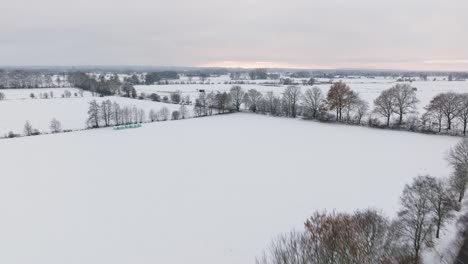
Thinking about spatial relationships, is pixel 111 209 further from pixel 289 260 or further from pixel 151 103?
pixel 151 103

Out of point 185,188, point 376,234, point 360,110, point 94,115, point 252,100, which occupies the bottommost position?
point 185,188

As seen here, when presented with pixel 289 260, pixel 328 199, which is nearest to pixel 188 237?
pixel 289 260

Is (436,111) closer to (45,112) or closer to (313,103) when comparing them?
(313,103)

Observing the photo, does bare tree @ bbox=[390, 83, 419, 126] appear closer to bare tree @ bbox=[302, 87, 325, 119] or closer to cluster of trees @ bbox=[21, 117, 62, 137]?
bare tree @ bbox=[302, 87, 325, 119]

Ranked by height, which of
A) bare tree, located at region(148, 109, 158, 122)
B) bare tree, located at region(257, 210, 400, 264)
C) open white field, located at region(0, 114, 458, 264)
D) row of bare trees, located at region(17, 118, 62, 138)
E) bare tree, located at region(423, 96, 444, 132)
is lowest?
open white field, located at region(0, 114, 458, 264)

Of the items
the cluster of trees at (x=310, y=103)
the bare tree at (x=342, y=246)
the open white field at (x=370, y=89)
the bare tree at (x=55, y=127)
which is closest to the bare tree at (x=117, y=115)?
the bare tree at (x=55, y=127)

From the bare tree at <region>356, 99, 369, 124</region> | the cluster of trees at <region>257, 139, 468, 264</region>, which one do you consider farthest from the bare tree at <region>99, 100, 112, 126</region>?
the cluster of trees at <region>257, 139, 468, 264</region>

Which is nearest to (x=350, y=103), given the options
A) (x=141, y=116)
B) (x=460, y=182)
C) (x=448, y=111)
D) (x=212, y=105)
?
(x=448, y=111)
